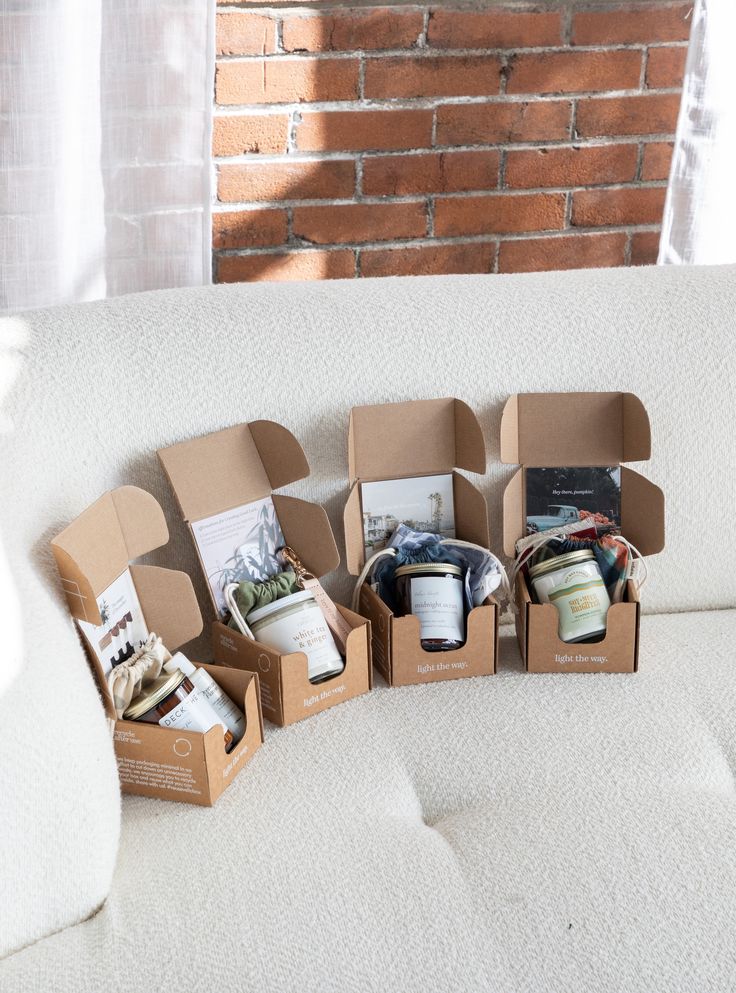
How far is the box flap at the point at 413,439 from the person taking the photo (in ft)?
3.63

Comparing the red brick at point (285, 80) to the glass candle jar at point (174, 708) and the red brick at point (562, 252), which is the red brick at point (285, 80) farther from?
the glass candle jar at point (174, 708)

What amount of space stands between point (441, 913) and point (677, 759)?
0.33m

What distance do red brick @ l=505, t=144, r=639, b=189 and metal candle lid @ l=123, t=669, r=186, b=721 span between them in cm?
118

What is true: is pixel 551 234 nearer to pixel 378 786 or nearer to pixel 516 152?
pixel 516 152

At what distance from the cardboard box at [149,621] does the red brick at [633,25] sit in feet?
3.97

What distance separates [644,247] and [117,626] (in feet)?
4.40

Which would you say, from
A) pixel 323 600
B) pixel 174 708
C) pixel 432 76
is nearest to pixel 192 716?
pixel 174 708

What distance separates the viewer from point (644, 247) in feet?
5.96

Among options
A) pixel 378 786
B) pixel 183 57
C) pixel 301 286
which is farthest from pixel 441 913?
pixel 183 57

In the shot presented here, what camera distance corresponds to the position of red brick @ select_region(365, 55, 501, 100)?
1.56 m

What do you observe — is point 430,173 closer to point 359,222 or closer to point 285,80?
point 359,222

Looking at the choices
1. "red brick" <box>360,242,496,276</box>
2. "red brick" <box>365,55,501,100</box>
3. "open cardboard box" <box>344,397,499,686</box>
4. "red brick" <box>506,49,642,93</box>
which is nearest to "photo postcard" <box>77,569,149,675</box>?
"open cardboard box" <box>344,397,499,686</box>

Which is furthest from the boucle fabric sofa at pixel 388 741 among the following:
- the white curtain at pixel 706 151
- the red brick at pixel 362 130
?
the red brick at pixel 362 130

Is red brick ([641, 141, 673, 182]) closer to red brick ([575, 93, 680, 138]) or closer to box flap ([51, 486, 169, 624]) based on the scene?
red brick ([575, 93, 680, 138])
